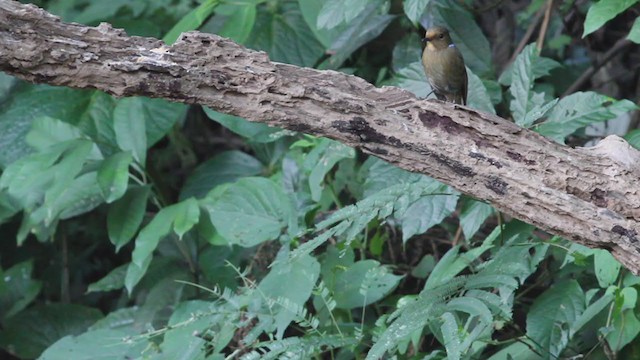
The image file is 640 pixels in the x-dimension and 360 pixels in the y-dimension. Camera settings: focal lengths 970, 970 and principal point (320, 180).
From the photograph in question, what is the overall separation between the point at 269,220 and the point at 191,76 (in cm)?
120

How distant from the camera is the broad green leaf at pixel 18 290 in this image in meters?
3.96

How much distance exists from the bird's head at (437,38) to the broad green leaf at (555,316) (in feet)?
2.96

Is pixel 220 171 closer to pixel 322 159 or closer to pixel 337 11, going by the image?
pixel 322 159

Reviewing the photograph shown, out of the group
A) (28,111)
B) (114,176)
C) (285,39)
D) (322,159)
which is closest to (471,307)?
(322,159)

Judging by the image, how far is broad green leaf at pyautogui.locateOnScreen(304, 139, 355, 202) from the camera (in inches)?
118

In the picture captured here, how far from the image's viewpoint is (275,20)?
149 inches

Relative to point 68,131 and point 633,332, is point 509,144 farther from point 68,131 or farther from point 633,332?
point 68,131

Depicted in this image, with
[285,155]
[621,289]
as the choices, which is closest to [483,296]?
[621,289]

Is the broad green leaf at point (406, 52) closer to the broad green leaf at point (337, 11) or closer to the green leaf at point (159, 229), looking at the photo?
the broad green leaf at point (337, 11)

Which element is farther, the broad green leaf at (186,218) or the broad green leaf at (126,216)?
the broad green leaf at (126,216)

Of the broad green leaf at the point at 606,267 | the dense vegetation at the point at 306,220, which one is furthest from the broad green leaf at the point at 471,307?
the broad green leaf at the point at 606,267

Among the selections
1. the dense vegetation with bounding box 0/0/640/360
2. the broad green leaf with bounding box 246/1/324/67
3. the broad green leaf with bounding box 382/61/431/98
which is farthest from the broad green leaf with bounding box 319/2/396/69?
the broad green leaf with bounding box 382/61/431/98

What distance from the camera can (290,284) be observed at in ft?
8.89

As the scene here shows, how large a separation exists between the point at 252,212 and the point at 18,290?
1.50 m
